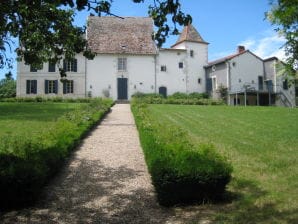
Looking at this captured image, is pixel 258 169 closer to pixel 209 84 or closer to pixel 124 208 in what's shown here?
pixel 124 208

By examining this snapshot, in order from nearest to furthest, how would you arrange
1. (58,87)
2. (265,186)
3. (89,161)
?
1. (265,186)
2. (89,161)
3. (58,87)

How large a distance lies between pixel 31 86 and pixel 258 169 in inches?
1358

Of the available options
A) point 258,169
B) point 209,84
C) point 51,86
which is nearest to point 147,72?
point 209,84

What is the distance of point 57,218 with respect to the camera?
21.5ft

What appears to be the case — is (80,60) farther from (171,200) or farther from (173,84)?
(171,200)

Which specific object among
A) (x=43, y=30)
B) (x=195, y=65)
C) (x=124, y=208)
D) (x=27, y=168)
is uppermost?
(x=195, y=65)

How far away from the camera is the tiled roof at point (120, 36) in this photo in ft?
136

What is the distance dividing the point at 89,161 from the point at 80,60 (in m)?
31.4

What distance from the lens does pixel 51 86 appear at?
4009 cm

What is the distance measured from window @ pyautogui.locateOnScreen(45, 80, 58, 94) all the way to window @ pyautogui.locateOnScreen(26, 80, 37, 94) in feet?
3.70

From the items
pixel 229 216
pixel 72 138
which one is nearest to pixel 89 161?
pixel 72 138

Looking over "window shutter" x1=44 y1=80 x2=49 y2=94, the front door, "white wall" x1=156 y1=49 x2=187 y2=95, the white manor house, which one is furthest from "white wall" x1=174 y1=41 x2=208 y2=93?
"window shutter" x1=44 y1=80 x2=49 y2=94

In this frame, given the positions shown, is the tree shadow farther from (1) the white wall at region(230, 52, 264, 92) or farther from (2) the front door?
(1) the white wall at region(230, 52, 264, 92)

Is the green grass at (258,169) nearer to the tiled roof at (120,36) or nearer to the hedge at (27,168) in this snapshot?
the hedge at (27,168)
